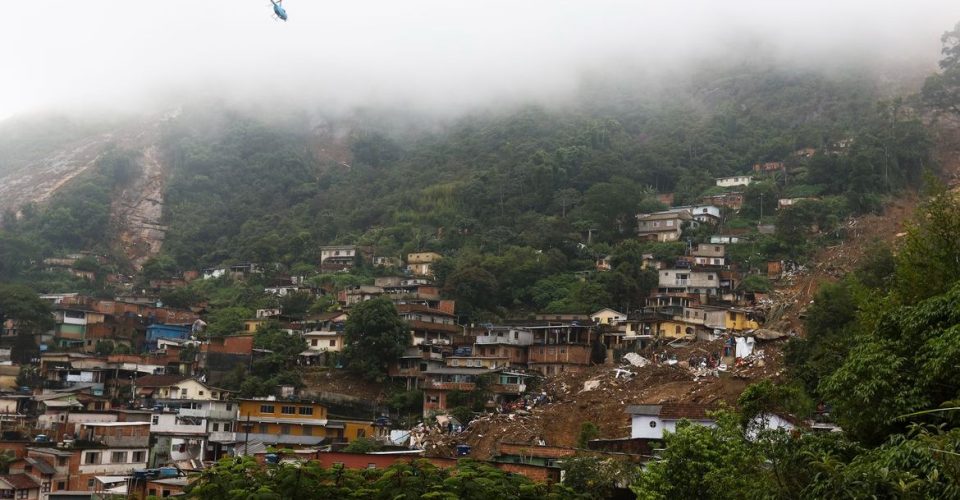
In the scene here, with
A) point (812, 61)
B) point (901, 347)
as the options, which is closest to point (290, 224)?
point (812, 61)

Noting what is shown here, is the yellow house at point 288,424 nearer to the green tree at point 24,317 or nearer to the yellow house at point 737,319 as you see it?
the green tree at point 24,317

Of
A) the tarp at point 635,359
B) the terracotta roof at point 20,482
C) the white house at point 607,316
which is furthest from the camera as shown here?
the white house at point 607,316

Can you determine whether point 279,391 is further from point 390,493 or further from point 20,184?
point 20,184

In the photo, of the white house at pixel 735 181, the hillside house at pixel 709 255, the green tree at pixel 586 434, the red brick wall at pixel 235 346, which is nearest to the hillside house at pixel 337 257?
the red brick wall at pixel 235 346

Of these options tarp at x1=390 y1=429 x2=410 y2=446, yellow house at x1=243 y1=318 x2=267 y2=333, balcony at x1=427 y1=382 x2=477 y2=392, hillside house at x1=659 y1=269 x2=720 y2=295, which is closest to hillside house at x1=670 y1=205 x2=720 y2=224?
hillside house at x1=659 y1=269 x2=720 y2=295

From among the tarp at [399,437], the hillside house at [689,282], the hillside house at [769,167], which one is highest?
the hillside house at [769,167]
